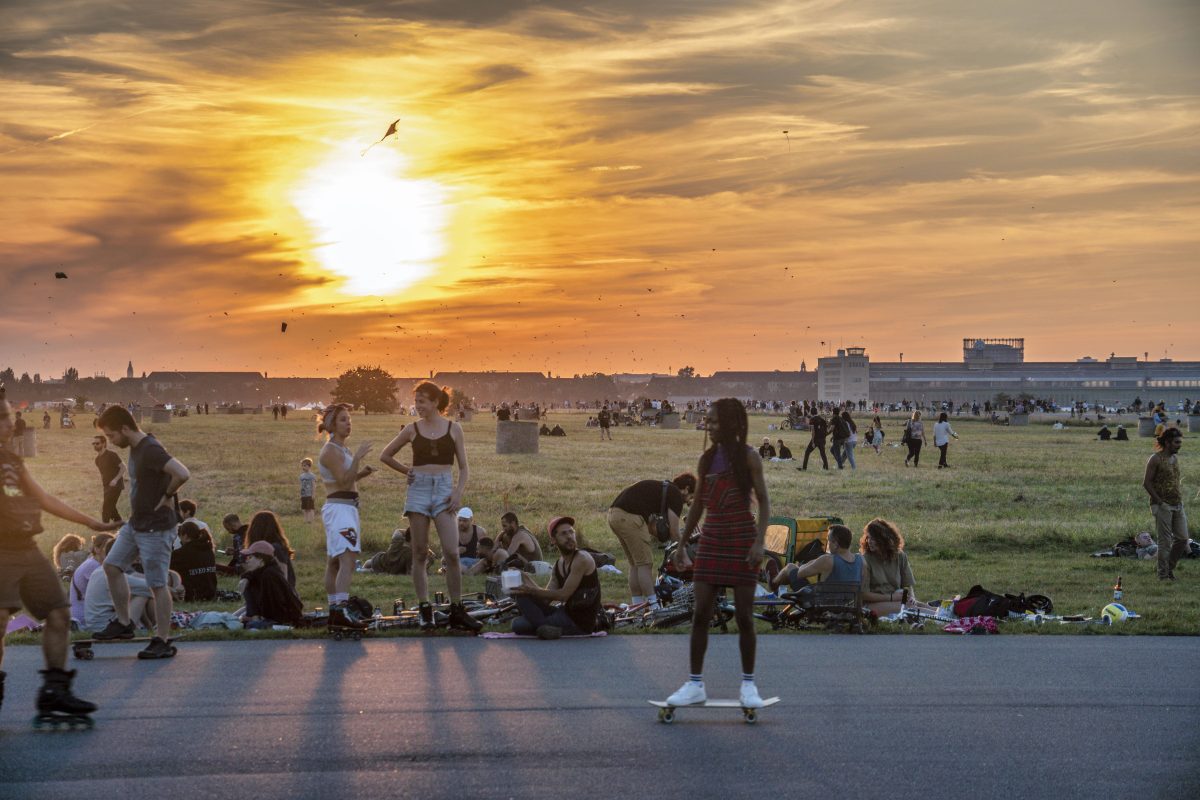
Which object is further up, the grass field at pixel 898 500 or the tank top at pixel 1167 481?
the tank top at pixel 1167 481

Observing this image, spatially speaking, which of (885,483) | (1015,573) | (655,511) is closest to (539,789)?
(655,511)

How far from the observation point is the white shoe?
7.98 meters

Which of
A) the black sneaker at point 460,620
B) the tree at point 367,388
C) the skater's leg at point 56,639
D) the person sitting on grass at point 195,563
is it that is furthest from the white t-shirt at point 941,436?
the tree at point 367,388

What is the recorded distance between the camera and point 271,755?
7.18 meters

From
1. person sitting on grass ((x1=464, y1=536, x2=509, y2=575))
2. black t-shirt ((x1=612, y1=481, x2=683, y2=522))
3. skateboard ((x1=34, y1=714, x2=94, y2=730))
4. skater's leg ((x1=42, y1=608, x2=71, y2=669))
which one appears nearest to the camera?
skateboard ((x1=34, y1=714, x2=94, y2=730))

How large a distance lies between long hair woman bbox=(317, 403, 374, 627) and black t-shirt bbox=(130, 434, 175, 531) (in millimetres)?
1650

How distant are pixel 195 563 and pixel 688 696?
814 cm

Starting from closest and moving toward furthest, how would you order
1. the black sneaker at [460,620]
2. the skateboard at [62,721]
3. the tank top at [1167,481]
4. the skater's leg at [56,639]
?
1. the skateboard at [62,721]
2. the skater's leg at [56,639]
3. the black sneaker at [460,620]
4. the tank top at [1167,481]

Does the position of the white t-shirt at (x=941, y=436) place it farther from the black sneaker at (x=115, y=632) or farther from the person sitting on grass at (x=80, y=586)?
the black sneaker at (x=115, y=632)

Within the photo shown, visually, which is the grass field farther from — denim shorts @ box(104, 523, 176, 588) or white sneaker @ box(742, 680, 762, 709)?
white sneaker @ box(742, 680, 762, 709)

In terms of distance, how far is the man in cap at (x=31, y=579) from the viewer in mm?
A: 7758

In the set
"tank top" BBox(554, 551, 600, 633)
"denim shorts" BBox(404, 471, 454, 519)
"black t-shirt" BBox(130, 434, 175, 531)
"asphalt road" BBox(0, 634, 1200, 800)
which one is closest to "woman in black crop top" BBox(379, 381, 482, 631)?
"denim shorts" BBox(404, 471, 454, 519)

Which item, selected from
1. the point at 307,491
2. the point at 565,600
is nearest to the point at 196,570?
the point at 565,600

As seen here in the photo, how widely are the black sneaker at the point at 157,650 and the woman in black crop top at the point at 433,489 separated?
2124 mm
